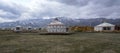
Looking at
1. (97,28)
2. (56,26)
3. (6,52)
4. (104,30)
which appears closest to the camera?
(6,52)

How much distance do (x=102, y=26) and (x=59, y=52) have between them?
Result: 45.8 meters

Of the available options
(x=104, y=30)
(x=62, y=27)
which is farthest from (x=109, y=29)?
(x=62, y=27)

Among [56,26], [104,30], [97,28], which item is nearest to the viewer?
[56,26]

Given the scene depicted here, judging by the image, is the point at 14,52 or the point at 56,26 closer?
the point at 14,52

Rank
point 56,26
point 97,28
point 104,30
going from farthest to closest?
point 97,28 → point 104,30 → point 56,26

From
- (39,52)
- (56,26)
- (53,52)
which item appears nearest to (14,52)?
(39,52)

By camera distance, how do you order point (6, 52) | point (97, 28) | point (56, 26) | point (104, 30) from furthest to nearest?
point (97, 28), point (104, 30), point (56, 26), point (6, 52)

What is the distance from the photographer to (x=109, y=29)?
59.9 meters

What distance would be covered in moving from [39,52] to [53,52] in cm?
118

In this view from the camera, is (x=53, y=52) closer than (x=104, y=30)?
Yes

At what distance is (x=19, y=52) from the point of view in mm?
16344

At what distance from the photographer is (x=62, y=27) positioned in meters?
54.7

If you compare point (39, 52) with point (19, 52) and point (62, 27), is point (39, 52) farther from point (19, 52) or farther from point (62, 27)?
point (62, 27)

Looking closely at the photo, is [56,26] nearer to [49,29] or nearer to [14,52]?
[49,29]
